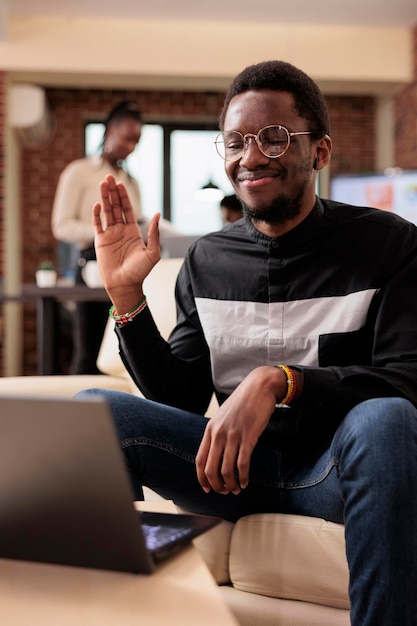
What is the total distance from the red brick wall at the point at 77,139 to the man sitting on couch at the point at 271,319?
584 centimetres

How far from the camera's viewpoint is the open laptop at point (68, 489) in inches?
27.3

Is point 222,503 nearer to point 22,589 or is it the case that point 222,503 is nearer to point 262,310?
point 262,310

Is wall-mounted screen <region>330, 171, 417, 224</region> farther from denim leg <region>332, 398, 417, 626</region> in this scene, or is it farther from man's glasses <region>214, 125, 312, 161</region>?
denim leg <region>332, 398, 417, 626</region>

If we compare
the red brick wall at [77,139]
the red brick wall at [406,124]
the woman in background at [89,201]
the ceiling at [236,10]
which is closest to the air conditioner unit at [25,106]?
the ceiling at [236,10]

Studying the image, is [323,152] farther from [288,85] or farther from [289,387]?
[289,387]

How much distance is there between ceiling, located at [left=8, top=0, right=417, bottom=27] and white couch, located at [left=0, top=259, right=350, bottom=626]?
5065 mm

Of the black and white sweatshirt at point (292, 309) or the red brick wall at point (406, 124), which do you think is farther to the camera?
the red brick wall at point (406, 124)

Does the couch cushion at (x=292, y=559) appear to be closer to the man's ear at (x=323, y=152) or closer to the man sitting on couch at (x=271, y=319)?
the man sitting on couch at (x=271, y=319)

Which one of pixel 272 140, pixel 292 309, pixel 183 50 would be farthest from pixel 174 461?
pixel 183 50

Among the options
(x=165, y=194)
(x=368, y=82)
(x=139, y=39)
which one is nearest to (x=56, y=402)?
(x=139, y=39)

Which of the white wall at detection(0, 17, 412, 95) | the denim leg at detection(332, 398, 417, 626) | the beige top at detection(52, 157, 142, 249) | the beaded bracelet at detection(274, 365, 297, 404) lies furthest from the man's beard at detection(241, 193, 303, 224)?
the white wall at detection(0, 17, 412, 95)

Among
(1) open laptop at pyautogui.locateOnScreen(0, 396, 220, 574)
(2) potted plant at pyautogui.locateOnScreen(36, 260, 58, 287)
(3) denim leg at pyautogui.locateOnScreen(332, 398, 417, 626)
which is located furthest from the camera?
(2) potted plant at pyautogui.locateOnScreen(36, 260, 58, 287)

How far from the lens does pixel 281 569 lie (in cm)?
124

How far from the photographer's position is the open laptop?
0.69 meters
